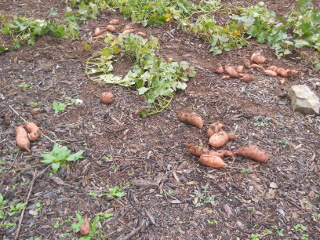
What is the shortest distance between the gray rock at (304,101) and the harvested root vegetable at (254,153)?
80 cm

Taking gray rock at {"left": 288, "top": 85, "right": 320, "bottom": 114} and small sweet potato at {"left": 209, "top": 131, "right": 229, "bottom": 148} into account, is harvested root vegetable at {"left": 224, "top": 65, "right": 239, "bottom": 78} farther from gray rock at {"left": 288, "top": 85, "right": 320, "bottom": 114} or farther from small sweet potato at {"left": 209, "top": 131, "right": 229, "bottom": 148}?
small sweet potato at {"left": 209, "top": 131, "right": 229, "bottom": 148}

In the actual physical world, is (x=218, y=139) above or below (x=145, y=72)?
below

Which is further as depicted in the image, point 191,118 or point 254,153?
point 191,118

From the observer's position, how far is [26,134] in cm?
247

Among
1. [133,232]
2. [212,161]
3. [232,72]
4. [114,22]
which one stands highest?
[114,22]

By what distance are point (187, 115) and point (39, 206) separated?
1.38 metres

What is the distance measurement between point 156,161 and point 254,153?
29.9 inches

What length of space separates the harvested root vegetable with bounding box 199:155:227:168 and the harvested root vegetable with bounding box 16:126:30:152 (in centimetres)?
136

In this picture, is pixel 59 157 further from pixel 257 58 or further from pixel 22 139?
pixel 257 58

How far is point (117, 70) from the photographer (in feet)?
11.1

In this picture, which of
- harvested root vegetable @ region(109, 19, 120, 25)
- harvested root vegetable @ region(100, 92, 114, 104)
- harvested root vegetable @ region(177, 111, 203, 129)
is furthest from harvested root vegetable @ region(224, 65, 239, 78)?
harvested root vegetable @ region(109, 19, 120, 25)

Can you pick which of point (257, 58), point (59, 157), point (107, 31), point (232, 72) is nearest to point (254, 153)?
point (232, 72)

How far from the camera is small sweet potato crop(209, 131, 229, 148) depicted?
249cm

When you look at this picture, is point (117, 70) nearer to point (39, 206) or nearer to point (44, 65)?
point (44, 65)
